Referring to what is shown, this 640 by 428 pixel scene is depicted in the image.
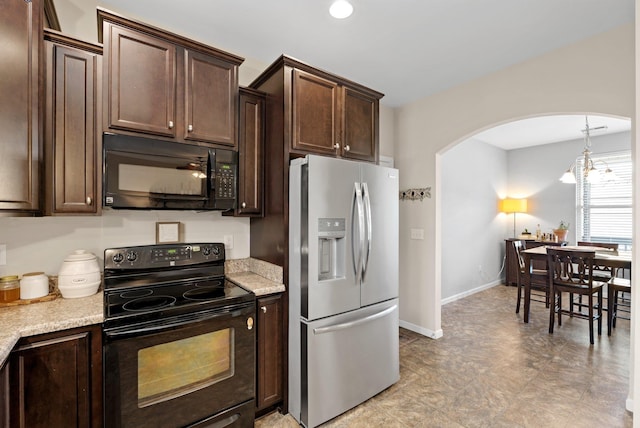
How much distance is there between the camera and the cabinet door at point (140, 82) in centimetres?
173

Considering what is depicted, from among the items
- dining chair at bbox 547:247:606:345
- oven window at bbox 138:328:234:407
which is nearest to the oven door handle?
oven window at bbox 138:328:234:407

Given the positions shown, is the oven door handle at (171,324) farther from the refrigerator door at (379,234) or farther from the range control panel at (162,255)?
the refrigerator door at (379,234)

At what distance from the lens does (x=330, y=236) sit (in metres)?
2.08

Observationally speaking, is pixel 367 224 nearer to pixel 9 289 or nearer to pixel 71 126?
pixel 71 126

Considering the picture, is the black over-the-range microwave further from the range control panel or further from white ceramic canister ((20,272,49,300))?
white ceramic canister ((20,272,49,300))

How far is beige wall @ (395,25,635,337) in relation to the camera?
7.27 ft

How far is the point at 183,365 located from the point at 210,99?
169cm

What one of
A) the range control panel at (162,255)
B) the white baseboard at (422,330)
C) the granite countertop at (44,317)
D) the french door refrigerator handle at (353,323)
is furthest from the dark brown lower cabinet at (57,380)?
the white baseboard at (422,330)

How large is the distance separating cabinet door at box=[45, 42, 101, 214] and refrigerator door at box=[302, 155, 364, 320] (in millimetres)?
1276

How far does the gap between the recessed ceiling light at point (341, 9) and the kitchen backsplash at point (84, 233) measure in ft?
5.73

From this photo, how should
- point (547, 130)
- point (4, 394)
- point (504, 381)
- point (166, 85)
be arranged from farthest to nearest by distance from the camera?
point (547, 130) → point (504, 381) → point (166, 85) → point (4, 394)

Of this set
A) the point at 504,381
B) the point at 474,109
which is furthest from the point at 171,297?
the point at 474,109

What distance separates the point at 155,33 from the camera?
183 cm

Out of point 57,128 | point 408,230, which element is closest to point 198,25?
point 57,128
